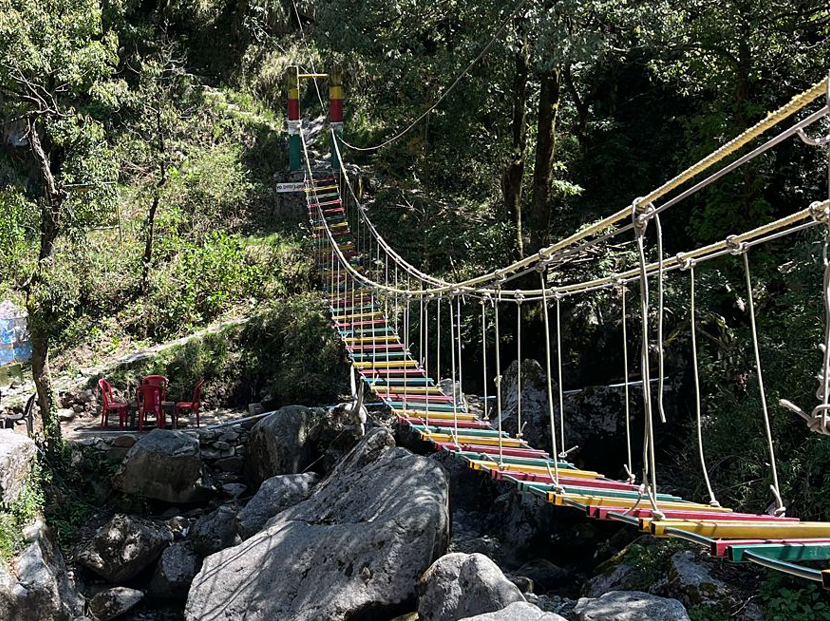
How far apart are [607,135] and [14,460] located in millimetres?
5878

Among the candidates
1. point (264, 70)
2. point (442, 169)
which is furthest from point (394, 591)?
point (264, 70)

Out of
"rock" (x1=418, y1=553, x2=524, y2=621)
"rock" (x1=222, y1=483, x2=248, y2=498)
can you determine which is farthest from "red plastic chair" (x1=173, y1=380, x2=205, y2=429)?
"rock" (x1=418, y1=553, x2=524, y2=621)

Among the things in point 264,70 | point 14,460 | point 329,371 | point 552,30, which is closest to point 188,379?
point 329,371

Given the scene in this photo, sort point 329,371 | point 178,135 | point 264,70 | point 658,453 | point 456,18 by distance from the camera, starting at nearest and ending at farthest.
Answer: point 658,453 < point 456,18 < point 329,371 < point 178,135 < point 264,70

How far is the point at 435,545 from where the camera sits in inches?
189

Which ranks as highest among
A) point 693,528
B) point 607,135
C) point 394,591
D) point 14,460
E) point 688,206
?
point 607,135

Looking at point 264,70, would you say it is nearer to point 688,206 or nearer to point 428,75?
point 428,75

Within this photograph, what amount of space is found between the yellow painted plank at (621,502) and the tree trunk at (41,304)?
4.66 meters

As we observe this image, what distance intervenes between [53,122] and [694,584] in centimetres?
511

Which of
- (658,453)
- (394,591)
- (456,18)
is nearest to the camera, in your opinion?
(394,591)

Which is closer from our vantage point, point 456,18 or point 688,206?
point 456,18

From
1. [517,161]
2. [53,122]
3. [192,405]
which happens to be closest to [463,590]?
[192,405]

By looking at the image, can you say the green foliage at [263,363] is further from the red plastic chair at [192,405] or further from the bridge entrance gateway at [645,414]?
the bridge entrance gateway at [645,414]

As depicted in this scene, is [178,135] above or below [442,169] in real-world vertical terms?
above
